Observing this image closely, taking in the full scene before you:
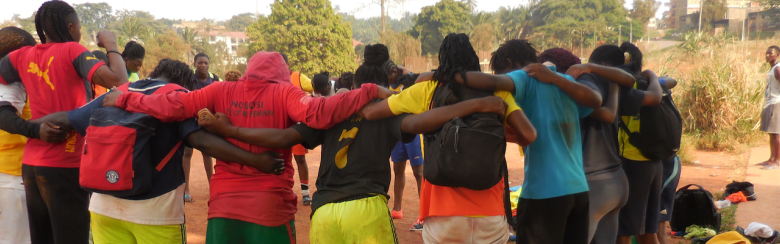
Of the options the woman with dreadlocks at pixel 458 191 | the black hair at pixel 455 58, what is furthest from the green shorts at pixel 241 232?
the black hair at pixel 455 58

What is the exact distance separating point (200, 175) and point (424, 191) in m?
6.79

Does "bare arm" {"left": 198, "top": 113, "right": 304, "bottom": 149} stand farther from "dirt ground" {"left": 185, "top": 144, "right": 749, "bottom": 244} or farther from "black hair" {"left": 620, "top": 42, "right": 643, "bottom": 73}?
"dirt ground" {"left": 185, "top": 144, "right": 749, "bottom": 244}

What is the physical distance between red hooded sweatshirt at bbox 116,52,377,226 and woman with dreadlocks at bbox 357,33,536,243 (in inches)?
8.6

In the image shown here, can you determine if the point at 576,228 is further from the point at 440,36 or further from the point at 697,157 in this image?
the point at 440,36

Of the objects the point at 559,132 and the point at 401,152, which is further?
the point at 401,152

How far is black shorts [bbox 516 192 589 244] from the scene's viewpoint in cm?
283

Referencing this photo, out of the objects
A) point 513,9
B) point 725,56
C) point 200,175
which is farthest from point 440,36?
point 200,175

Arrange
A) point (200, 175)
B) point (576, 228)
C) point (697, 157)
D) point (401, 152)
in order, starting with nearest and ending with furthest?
point (576, 228), point (401, 152), point (200, 175), point (697, 157)

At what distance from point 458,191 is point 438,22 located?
5053cm

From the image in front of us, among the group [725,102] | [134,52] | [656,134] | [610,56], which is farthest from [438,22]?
[656,134]

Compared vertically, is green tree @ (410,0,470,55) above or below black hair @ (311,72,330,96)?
above

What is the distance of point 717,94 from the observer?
10.5m

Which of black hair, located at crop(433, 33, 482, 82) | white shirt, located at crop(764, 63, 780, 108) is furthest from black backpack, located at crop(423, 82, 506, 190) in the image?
white shirt, located at crop(764, 63, 780, 108)

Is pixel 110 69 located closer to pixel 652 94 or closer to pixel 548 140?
pixel 548 140
